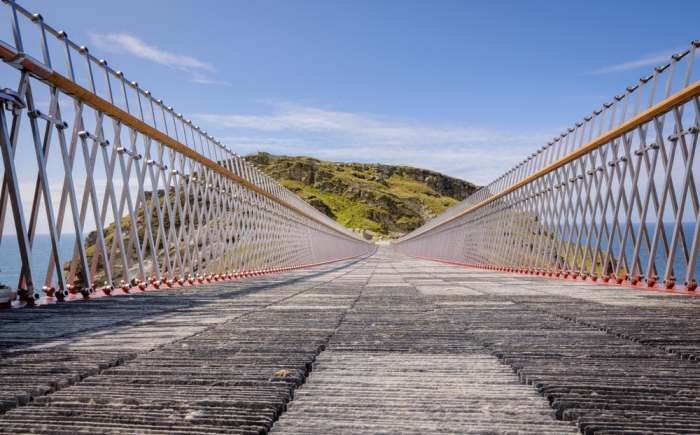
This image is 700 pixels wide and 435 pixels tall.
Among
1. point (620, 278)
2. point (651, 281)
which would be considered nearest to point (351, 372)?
point (651, 281)

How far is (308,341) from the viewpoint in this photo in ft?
11.6

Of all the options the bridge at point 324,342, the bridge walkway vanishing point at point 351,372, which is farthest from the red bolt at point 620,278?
the bridge walkway vanishing point at point 351,372

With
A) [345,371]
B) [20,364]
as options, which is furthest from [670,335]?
[20,364]

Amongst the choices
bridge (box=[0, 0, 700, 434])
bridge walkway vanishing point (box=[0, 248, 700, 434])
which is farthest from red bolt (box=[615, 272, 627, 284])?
bridge walkway vanishing point (box=[0, 248, 700, 434])

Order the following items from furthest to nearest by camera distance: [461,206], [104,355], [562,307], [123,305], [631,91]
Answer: [461,206] < [631,91] < [123,305] < [562,307] < [104,355]

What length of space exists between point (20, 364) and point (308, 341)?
61.7 inches

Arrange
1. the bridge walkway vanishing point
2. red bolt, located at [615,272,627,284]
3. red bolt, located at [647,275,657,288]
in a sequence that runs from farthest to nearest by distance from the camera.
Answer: red bolt, located at [615,272,627,284]
red bolt, located at [647,275,657,288]
the bridge walkway vanishing point

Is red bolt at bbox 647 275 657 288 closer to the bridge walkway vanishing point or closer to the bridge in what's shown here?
the bridge

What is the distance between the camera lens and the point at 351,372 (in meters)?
2.71

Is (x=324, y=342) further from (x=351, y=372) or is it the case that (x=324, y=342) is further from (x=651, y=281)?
(x=651, y=281)

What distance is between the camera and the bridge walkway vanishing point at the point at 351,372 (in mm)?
1966

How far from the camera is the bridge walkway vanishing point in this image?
1.97 meters

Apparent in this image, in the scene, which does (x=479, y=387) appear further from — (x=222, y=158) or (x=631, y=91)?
(x=222, y=158)

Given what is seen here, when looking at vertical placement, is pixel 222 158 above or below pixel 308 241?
above
